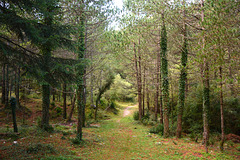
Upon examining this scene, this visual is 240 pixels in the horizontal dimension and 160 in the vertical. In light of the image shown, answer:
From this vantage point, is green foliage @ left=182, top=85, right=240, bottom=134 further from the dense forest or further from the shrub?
the shrub

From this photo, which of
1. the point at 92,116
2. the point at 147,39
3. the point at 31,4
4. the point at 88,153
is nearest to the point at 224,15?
the point at 31,4

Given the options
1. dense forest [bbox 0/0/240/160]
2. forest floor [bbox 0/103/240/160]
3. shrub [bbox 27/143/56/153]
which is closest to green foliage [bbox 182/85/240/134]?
dense forest [bbox 0/0/240/160]

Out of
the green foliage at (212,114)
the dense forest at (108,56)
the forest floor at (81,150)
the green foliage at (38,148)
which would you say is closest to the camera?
the dense forest at (108,56)

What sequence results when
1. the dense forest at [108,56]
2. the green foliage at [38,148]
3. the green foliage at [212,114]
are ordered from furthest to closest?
the green foliage at [212,114] < the green foliage at [38,148] < the dense forest at [108,56]

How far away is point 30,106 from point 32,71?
1306 centimetres

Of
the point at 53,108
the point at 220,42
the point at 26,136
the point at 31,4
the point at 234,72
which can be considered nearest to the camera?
the point at 220,42

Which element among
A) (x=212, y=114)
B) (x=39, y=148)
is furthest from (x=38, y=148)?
(x=212, y=114)

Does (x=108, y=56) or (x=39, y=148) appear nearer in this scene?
(x=39, y=148)

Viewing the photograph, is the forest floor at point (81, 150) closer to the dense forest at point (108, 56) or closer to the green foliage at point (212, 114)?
the dense forest at point (108, 56)

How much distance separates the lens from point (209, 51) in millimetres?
4637

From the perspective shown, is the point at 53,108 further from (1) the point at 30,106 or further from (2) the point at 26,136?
(2) the point at 26,136

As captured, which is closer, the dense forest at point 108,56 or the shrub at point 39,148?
the dense forest at point 108,56

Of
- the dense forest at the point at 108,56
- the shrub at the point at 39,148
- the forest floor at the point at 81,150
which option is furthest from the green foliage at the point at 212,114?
the shrub at the point at 39,148

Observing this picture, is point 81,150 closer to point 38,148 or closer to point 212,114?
point 38,148
